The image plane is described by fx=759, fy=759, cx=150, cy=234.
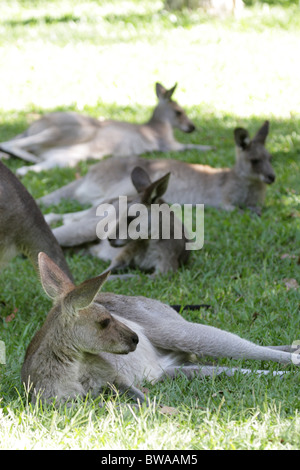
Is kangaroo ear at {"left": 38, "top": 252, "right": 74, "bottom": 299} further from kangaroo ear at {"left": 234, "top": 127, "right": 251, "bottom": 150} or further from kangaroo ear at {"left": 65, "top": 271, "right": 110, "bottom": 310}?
kangaroo ear at {"left": 234, "top": 127, "right": 251, "bottom": 150}

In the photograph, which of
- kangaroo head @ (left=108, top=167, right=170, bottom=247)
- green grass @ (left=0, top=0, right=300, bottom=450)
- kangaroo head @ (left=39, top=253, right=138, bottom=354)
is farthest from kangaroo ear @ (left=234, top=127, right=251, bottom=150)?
kangaroo head @ (left=39, top=253, right=138, bottom=354)

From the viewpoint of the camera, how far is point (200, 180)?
757 cm

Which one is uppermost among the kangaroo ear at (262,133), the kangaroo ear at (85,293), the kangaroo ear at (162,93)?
the kangaroo ear at (162,93)

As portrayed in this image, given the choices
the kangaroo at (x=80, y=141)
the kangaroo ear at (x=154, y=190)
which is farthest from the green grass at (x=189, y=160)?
the kangaroo ear at (x=154, y=190)

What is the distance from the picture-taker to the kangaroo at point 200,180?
7211 mm

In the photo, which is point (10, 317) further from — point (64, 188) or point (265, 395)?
point (64, 188)

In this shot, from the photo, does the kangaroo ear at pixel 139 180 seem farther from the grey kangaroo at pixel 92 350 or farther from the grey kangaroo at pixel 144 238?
the grey kangaroo at pixel 92 350

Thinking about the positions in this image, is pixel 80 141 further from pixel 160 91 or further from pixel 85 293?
pixel 85 293

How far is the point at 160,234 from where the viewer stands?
5.89m

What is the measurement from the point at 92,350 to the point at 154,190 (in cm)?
264

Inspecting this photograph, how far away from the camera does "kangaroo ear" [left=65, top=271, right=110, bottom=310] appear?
123 inches

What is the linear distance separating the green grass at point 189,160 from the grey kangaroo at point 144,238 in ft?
0.50

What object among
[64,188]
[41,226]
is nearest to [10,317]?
[41,226]

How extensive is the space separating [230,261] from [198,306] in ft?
3.59
